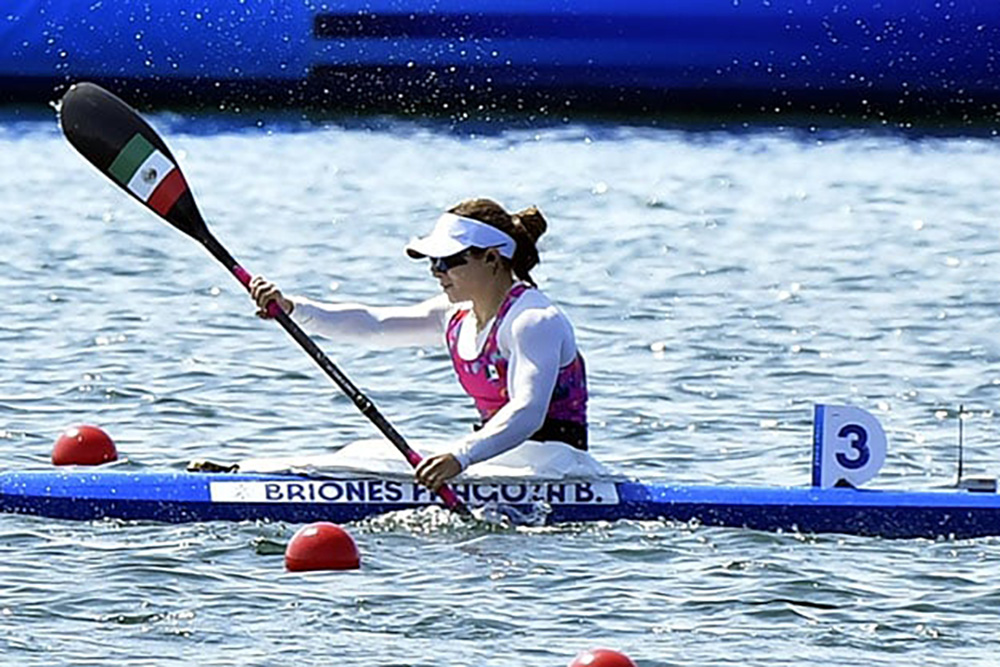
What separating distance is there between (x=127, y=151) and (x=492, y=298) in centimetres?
165

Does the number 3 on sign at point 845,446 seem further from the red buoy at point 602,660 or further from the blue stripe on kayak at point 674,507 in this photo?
the red buoy at point 602,660

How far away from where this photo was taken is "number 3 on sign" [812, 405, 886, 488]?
29.7 feet

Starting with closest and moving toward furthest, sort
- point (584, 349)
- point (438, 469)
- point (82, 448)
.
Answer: point (438, 469), point (82, 448), point (584, 349)

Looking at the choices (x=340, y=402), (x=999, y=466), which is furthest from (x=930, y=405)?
(x=340, y=402)

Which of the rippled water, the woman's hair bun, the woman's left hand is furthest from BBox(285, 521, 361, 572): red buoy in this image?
the woman's hair bun

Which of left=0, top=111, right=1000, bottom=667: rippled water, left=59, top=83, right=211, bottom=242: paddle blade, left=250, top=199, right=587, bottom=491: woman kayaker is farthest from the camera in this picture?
left=59, top=83, right=211, bottom=242: paddle blade

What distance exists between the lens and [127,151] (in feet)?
32.8

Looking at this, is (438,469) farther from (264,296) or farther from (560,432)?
(264,296)

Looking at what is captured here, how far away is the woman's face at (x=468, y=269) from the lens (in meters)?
9.13

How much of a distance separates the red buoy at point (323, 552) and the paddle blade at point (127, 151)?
1.69 meters

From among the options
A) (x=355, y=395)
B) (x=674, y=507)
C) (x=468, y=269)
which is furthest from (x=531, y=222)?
(x=674, y=507)

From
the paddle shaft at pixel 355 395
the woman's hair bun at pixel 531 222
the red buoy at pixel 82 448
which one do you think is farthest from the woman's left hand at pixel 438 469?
the red buoy at pixel 82 448

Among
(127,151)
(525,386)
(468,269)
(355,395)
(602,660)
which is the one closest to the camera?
(602,660)

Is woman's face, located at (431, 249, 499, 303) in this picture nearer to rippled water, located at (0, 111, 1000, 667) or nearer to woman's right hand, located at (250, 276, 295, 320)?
woman's right hand, located at (250, 276, 295, 320)
